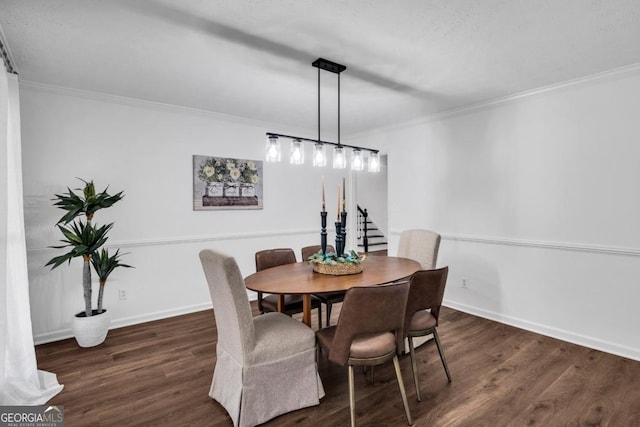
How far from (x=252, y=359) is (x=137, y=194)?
8.48ft

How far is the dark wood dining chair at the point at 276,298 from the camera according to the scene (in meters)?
2.84

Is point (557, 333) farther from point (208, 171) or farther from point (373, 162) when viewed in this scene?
point (208, 171)

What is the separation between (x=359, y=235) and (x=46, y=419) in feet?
22.6

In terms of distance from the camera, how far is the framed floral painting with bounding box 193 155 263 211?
4004 mm

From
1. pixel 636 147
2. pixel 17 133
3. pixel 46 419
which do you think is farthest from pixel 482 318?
pixel 17 133

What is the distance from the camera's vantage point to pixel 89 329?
2.99m

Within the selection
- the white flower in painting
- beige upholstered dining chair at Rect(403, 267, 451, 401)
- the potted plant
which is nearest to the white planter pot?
the potted plant

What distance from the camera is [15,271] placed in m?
2.33

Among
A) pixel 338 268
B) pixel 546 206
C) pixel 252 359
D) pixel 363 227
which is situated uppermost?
pixel 546 206

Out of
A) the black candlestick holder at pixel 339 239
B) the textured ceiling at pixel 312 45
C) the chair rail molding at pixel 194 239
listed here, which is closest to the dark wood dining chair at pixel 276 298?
the black candlestick holder at pixel 339 239

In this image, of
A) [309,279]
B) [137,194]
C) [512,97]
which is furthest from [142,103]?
[512,97]

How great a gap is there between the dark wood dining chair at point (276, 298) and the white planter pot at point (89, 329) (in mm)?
1527

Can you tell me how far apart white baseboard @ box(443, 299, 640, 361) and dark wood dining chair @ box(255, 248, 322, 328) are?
76.9 inches

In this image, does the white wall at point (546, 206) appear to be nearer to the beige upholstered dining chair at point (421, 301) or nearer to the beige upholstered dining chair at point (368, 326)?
the beige upholstered dining chair at point (421, 301)
